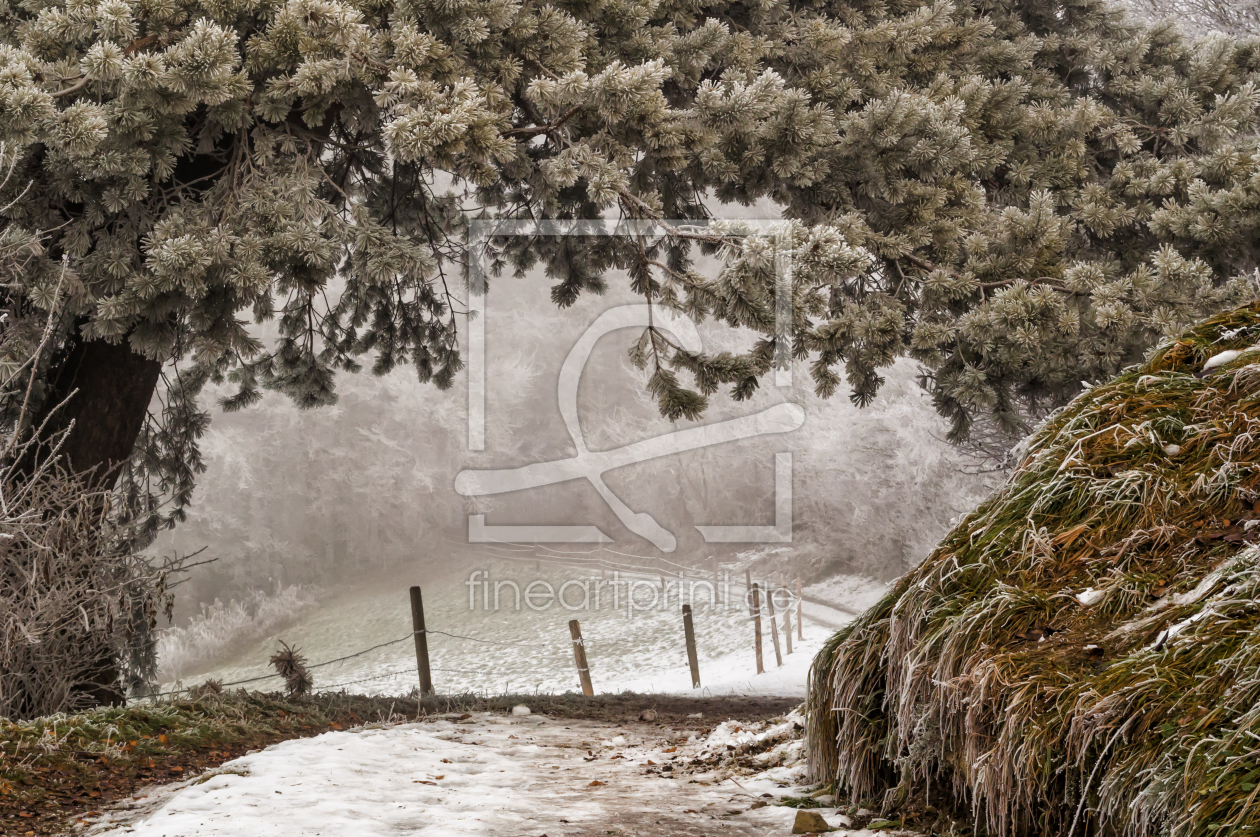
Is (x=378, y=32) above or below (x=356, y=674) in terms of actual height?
above

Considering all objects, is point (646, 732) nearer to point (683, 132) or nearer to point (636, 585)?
point (683, 132)

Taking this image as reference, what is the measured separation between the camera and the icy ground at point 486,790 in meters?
2.84

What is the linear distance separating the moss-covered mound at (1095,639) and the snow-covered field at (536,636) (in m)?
8.22

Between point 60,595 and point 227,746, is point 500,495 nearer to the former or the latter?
point 227,746

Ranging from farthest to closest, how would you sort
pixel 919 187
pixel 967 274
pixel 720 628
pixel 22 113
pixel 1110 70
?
pixel 720 628, pixel 1110 70, pixel 919 187, pixel 967 274, pixel 22 113

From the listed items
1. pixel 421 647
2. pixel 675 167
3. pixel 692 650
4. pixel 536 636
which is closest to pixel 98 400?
pixel 421 647

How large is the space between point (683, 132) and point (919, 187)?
1.51 meters

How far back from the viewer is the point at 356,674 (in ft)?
54.8

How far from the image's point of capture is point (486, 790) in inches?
136

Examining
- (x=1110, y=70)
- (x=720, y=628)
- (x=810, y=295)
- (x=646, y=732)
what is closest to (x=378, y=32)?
(x=810, y=295)

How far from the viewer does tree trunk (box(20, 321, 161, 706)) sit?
220 inches

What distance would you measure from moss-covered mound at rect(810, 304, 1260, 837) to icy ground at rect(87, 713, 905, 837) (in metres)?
0.40

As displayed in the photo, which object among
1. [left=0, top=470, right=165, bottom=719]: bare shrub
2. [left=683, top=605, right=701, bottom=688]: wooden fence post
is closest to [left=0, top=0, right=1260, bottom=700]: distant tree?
[left=0, top=470, right=165, bottom=719]: bare shrub
